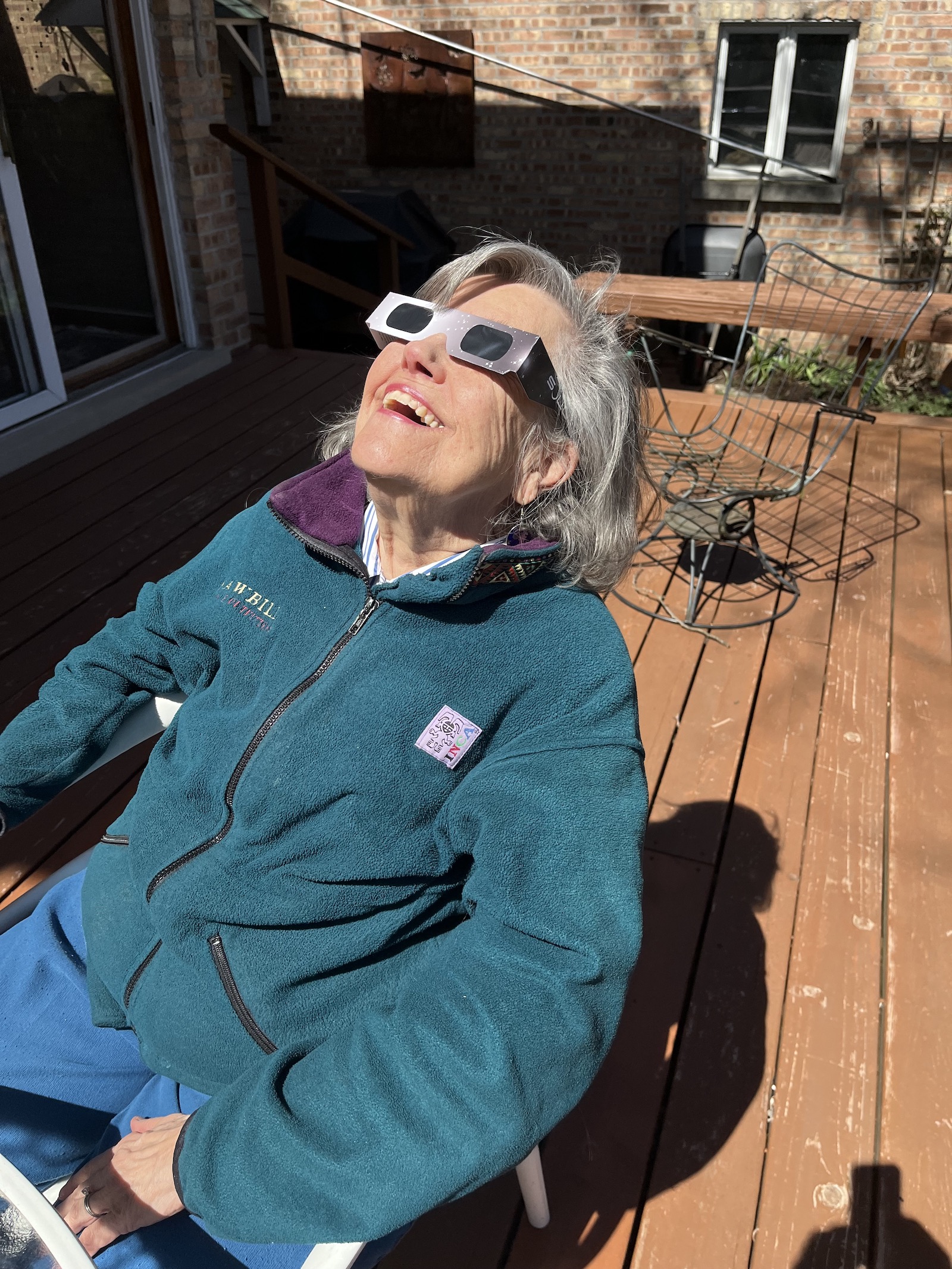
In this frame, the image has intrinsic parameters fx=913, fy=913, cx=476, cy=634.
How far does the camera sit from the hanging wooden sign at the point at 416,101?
6812 millimetres

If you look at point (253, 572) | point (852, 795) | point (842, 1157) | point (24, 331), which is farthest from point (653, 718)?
point (24, 331)

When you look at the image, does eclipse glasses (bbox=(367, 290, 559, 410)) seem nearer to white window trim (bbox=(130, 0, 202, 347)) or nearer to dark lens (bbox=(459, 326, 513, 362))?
dark lens (bbox=(459, 326, 513, 362))

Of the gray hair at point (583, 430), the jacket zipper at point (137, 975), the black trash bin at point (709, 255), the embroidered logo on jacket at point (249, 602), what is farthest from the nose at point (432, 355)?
the black trash bin at point (709, 255)

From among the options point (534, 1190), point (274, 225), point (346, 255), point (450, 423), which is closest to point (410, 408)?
point (450, 423)

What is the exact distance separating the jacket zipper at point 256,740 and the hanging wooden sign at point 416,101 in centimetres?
708

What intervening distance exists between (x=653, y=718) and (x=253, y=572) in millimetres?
1427

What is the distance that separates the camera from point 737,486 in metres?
3.18

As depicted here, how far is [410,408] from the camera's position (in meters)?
1.07

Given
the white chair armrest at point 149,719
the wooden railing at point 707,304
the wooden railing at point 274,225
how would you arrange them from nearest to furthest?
the white chair armrest at point 149,719
the wooden railing at point 707,304
the wooden railing at point 274,225

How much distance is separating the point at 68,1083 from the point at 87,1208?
0.19 meters

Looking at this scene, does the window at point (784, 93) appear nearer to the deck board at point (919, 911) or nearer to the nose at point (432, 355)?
the deck board at point (919, 911)

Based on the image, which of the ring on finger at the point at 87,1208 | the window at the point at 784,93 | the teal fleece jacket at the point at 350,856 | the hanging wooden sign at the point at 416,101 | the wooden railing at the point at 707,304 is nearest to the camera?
the teal fleece jacket at the point at 350,856

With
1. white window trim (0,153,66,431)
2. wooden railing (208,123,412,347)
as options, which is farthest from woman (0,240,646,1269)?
wooden railing (208,123,412,347)

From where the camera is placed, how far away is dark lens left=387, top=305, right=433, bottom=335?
107 centimetres
